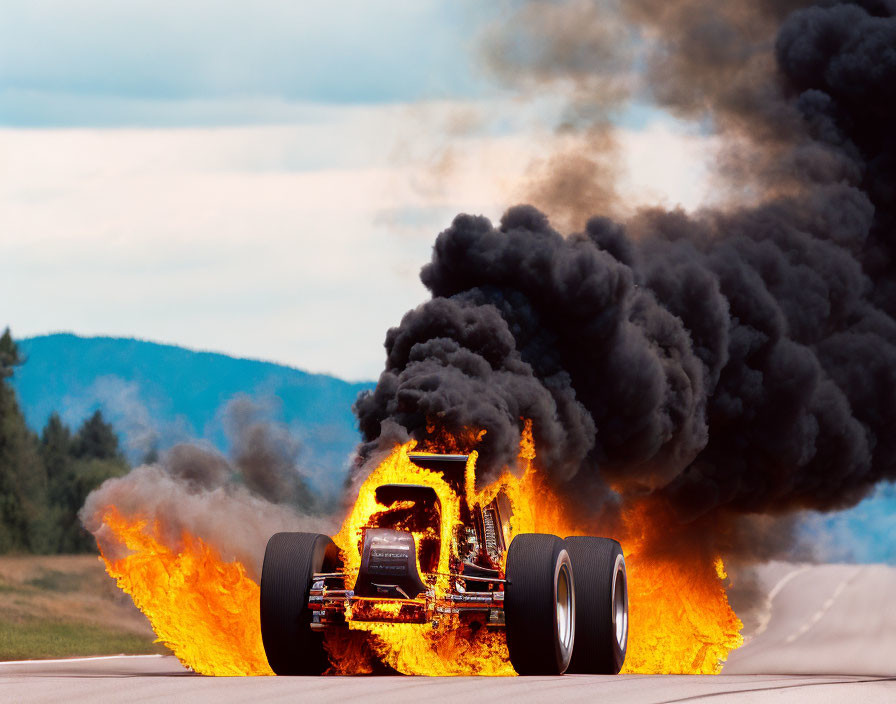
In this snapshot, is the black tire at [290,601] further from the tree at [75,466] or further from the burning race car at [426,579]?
the tree at [75,466]

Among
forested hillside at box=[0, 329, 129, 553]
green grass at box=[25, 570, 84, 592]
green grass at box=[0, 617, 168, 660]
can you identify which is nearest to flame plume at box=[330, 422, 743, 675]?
green grass at box=[0, 617, 168, 660]

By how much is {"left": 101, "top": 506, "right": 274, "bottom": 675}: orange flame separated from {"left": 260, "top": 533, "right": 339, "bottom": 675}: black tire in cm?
253

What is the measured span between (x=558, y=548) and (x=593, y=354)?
9595mm

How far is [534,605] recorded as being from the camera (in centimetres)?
1942

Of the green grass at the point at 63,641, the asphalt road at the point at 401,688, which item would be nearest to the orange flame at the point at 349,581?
the asphalt road at the point at 401,688

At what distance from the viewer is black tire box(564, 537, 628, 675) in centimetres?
2144

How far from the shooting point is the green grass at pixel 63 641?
36719mm

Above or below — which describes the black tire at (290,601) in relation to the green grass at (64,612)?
above

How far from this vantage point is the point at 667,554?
117ft

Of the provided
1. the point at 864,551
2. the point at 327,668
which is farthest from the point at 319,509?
the point at 864,551

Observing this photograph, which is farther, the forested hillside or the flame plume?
the forested hillside

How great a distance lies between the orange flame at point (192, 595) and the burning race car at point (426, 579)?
8.15 feet

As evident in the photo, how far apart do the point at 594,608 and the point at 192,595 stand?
232 inches

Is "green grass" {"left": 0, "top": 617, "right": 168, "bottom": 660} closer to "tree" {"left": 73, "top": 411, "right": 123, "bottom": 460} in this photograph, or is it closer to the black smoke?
the black smoke
